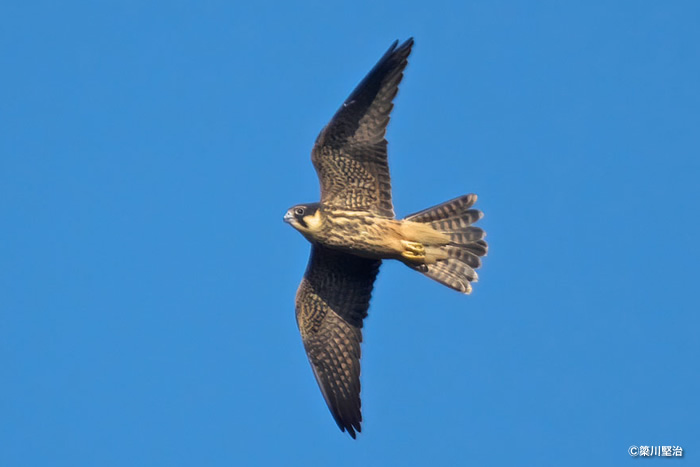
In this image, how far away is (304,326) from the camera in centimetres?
1407

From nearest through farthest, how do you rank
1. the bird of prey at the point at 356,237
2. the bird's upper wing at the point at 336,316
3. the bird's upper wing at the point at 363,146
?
the bird's upper wing at the point at 363,146, the bird of prey at the point at 356,237, the bird's upper wing at the point at 336,316

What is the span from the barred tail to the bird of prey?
1 cm

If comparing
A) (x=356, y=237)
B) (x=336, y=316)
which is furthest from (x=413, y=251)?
(x=336, y=316)

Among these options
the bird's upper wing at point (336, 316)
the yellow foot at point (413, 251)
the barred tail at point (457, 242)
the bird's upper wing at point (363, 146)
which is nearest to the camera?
the bird's upper wing at point (363, 146)

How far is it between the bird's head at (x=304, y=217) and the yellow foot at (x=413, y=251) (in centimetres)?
99

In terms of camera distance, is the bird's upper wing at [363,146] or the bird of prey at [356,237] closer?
the bird's upper wing at [363,146]

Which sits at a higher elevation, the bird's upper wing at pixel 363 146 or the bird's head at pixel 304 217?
the bird's upper wing at pixel 363 146

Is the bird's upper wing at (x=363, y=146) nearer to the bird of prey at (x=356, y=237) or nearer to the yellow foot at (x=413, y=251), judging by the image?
the bird of prey at (x=356, y=237)

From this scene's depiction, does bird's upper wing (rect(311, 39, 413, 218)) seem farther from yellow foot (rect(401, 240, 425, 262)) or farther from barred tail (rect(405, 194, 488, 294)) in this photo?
barred tail (rect(405, 194, 488, 294))

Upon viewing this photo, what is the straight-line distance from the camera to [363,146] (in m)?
12.8

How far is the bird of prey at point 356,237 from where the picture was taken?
12.7m

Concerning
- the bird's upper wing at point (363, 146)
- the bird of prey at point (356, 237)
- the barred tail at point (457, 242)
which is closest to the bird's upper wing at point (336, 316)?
the bird of prey at point (356, 237)

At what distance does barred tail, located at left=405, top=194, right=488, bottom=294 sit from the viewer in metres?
13.4

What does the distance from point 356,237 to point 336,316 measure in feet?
4.70
